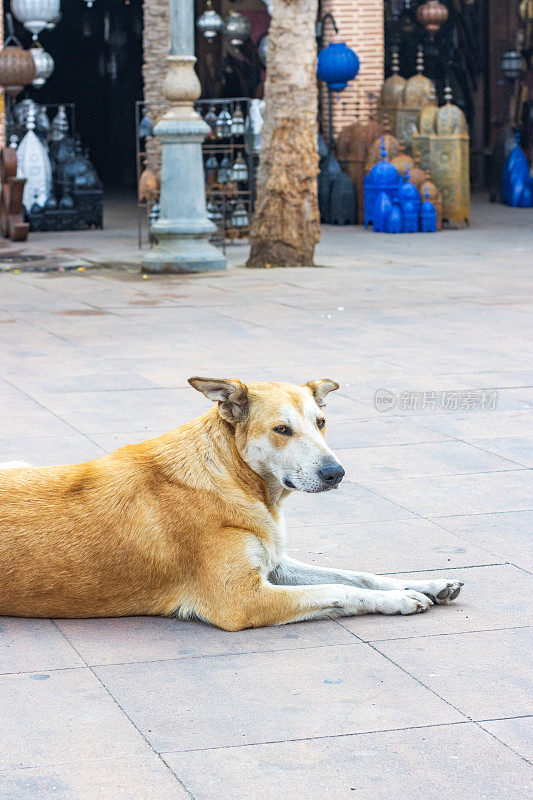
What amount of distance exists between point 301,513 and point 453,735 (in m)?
2.18

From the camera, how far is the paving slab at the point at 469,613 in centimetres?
414

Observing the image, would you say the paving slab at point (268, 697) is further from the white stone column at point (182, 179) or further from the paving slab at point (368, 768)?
the white stone column at point (182, 179)

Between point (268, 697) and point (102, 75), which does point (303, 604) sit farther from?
point (102, 75)

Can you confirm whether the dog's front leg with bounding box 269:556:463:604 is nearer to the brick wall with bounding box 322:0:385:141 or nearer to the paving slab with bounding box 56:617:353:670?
the paving slab with bounding box 56:617:353:670

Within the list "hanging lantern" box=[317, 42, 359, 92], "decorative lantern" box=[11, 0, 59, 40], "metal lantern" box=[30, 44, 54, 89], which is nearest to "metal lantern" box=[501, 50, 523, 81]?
"hanging lantern" box=[317, 42, 359, 92]

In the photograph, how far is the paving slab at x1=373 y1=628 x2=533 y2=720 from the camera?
11.6 ft

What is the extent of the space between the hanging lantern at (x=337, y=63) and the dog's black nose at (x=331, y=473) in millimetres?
17361

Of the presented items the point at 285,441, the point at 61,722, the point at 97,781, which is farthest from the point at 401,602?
the point at 97,781

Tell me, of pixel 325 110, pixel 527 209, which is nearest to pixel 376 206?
pixel 325 110

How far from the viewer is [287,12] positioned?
14.6m

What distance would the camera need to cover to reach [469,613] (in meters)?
4.27

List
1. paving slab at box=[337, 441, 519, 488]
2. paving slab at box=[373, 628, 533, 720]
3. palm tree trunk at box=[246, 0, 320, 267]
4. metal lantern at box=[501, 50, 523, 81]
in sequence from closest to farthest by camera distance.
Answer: paving slab at box=[373, 628, 533, 720]
paving slab at box=[337, 441, 519, 488]
palm tree trunk at box=[246, 0, 320, 267]
metal lantern at box=[501, 50, 523, 81]

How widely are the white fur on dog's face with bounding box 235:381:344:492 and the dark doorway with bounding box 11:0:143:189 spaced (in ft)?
91.4

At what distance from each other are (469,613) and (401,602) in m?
0.24
